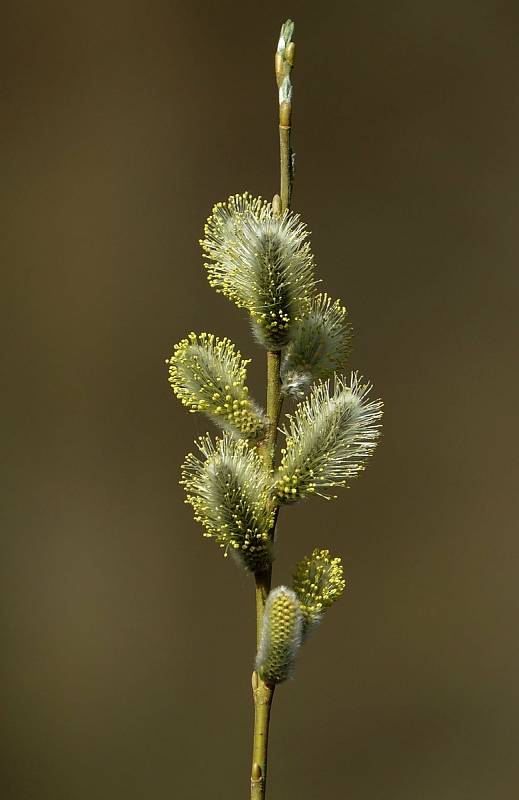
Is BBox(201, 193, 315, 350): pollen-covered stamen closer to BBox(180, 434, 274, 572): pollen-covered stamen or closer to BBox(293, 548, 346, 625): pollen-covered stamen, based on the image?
BBox(180, 434, 274, 572): pollen-covered stamen

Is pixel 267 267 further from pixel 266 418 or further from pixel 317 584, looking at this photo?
pixel 317 584

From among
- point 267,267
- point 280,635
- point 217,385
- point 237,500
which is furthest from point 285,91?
point 280,635

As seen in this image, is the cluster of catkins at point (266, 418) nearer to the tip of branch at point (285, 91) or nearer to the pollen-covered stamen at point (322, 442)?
the pollen-covered stamen at point (322, 442)

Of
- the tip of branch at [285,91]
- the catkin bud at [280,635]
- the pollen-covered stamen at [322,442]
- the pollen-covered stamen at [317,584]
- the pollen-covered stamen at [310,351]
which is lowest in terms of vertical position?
the catkin bud at [280,635]

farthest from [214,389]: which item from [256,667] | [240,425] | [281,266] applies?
[256,667]

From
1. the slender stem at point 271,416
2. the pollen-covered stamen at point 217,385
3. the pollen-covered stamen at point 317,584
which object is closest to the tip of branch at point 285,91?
the slender stem at point 271,416

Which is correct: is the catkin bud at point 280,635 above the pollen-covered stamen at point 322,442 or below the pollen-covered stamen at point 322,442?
below

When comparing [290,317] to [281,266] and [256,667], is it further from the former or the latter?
[256,667]
